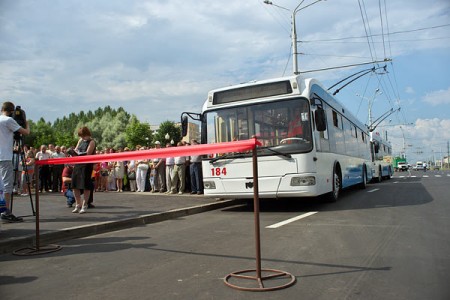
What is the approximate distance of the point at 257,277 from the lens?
408 cm

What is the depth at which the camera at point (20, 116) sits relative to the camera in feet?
26.9

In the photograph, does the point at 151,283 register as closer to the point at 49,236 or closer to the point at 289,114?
the point at 49,236

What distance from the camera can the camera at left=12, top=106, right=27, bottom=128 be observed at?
821 cm

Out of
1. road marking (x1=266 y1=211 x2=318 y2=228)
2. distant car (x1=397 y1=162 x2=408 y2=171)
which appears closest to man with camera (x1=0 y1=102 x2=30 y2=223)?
road marking (x1=266 y1=211 x2=318 y2=228)

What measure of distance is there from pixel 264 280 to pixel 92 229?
4380 millimetres

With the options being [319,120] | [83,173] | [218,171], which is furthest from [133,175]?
[319,120]

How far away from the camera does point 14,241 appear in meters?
6.13

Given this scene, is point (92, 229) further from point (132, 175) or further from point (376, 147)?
point (376, 147)

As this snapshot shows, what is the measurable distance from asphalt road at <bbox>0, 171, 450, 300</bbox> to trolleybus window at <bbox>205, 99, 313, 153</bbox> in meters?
2.11

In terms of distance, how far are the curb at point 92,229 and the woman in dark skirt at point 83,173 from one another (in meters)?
1.49

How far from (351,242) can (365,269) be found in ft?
4.61

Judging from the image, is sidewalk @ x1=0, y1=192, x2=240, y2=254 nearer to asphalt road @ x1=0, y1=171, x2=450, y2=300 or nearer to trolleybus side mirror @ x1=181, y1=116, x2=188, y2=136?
asphalt road @ x1=0, y1=171, x2=450, y2=300

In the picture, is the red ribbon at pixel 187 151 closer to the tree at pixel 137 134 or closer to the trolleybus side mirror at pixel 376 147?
the trolleybus side mirror at pixel 376 147

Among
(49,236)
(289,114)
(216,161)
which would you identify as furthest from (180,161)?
(49,236)
